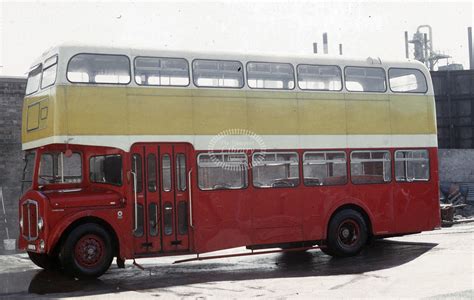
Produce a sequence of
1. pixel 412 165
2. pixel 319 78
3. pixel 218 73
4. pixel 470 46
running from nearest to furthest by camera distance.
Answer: pixel 218 73
pixel 319 78
pixel 412 165
pixel 470 46

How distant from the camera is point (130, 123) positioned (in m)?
12.4

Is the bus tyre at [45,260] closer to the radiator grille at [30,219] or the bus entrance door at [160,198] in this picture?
the radiator grille at [30,219]

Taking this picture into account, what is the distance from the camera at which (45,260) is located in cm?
1331

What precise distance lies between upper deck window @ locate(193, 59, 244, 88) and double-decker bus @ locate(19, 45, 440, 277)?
0.07ft

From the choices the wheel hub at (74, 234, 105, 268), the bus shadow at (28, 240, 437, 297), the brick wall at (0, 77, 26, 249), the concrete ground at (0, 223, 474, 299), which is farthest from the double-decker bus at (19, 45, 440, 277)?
the brick wall at (0, 77, 26, 249)

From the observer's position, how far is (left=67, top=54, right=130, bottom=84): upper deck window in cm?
1188

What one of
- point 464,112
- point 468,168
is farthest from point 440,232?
point 464,112

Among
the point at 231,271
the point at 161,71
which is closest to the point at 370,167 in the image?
the point at 231,271

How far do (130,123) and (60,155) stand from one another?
4.29 ft

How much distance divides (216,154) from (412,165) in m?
4.77

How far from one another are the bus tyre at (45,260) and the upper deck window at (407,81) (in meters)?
7.82

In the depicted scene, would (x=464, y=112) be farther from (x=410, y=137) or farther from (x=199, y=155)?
(x=199, y=155)

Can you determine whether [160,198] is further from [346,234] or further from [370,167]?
[370,167]

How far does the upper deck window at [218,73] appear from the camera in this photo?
13078 mm
